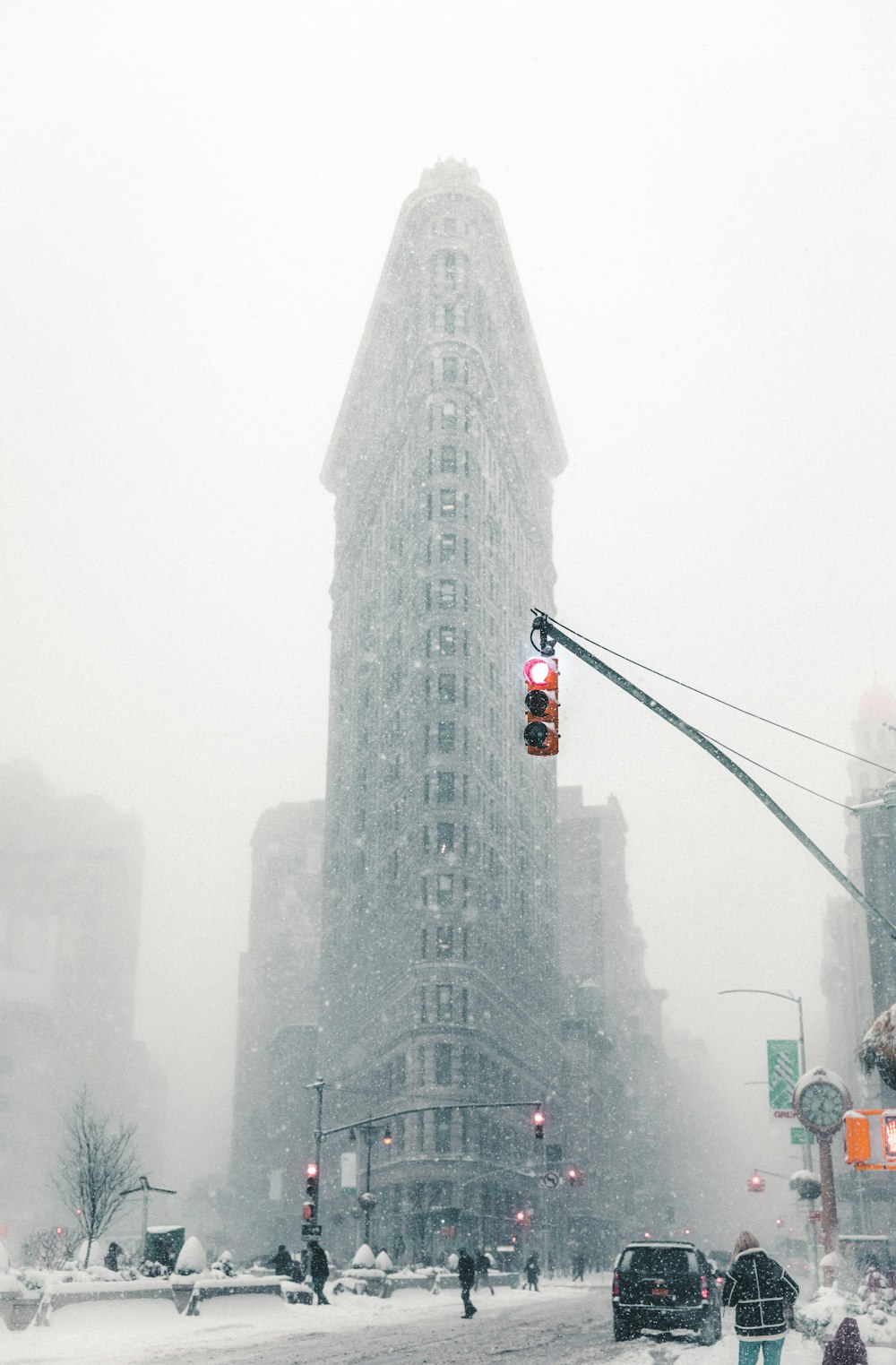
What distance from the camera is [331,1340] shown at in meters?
24.9

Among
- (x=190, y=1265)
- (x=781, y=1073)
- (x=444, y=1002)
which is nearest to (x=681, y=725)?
(x=190, y=1265)

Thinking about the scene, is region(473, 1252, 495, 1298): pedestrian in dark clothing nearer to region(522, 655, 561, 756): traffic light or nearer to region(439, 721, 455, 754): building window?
region(522, 655, 561, 756): traffic light

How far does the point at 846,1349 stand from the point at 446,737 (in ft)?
341

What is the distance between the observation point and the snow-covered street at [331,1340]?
20156 millimetres

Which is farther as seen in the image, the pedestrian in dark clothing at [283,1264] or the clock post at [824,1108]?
the pedestrian in dark clothing at [283,1264]

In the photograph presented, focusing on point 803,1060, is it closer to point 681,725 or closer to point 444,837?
point 681,725

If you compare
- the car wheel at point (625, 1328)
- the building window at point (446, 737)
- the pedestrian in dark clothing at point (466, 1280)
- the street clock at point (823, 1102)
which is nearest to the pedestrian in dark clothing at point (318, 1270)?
the pedestrian in dark clothing at point (466, 1280)

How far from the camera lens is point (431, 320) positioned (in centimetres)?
13625

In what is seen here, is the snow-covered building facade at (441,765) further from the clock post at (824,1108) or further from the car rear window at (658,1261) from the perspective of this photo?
the car rear window at (658,1261)

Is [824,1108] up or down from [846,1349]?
up

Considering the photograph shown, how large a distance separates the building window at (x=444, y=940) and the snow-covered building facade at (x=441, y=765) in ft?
0.49

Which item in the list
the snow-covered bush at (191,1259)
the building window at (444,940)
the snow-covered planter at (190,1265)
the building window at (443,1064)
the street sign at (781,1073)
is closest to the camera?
the snow-covered planter at (190,1265)

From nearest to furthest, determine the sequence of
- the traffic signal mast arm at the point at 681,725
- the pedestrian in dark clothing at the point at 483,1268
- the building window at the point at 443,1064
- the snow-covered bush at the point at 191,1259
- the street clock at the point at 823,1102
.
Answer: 1. the traffic signal mast arm at the point at 681,725
2. the street clock at the point at 823,1102
3. the snow-covered bush at the point at 191,1259
4. the pedestrian in dark clothing at the point at 483,1268
5. the building window at the point at 443,1064

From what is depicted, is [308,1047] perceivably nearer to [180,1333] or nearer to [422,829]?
[422,829]
